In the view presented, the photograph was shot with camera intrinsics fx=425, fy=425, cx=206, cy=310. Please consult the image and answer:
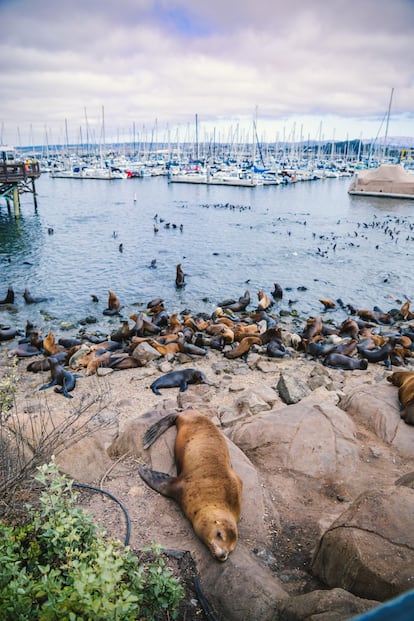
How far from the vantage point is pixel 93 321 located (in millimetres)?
17234

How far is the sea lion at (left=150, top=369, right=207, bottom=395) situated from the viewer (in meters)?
10.5

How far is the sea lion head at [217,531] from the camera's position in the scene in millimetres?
4258

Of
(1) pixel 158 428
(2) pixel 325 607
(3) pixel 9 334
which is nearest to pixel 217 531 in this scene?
(2) pixel 325 607

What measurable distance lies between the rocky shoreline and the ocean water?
9.48m

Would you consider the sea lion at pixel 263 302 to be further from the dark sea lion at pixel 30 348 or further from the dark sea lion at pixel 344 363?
the dark sea lion at pixel 30 348

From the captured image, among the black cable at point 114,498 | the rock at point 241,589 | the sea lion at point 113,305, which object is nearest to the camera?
the rock at point 241,589

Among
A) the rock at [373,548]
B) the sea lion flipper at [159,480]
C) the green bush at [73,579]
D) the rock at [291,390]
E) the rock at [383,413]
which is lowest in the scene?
the rock at [291,390]

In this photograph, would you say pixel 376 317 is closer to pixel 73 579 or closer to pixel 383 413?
pixel 383 413

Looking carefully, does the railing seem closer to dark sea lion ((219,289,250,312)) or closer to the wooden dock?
the wooden dock

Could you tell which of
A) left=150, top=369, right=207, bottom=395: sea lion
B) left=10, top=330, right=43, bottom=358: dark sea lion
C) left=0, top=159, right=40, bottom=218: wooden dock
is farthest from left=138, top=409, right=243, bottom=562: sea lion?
left=0, top=159, right=40, bottom=218: wooden dock

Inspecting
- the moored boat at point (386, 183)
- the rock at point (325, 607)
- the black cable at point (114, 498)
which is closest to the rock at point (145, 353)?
the black cable at point (114, 498)

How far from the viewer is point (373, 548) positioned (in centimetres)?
378

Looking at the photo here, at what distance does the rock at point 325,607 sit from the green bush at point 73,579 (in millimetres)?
919

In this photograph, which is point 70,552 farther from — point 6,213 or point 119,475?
point 6,213
